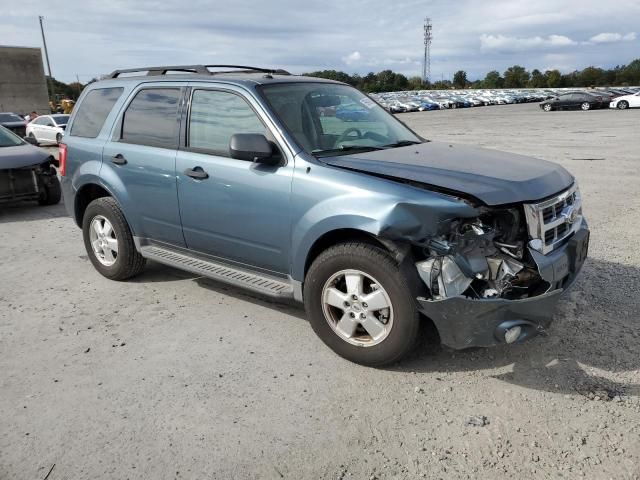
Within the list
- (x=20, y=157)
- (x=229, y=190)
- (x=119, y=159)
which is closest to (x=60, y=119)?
(x=20, y=157)

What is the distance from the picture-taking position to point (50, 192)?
9.41m

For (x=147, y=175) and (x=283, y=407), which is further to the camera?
(x=147, y=175)

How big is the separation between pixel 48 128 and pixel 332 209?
2178 centimetres

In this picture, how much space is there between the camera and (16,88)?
57.7 metres

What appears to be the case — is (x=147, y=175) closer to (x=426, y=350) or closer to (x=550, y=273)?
(x=426, y=350)

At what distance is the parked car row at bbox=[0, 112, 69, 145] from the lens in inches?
849

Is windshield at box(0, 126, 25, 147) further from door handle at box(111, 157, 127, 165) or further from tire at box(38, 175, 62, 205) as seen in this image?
door handle at box(111, 157, 127, 165)

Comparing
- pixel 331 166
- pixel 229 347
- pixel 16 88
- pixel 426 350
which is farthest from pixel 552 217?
pixel 16 88

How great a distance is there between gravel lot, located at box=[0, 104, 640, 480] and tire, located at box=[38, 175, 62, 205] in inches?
183

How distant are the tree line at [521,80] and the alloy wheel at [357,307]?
84.8 m

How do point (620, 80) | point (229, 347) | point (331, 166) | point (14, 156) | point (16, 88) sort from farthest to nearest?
point (620, 80), point (16, 88), point (14, 156), point (229, 347), point (331, 166)

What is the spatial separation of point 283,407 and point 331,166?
1.60 m

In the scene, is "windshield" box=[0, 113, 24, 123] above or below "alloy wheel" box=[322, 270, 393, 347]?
above

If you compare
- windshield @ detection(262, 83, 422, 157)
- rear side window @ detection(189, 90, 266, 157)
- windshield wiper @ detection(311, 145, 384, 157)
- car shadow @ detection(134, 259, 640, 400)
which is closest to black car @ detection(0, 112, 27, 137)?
rear side window @ detection(189, 90, 266, 157)
